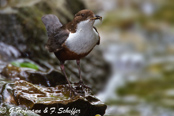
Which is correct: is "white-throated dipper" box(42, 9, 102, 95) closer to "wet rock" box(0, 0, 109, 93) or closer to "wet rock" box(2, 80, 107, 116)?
"wet rock" box(2, 80, 107, 116)

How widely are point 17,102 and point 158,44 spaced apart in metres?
6.70

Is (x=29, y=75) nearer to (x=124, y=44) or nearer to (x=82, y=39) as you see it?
(x=82, y=39)

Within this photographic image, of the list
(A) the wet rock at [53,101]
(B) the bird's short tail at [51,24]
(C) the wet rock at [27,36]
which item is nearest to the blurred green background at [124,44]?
(C) the wet rock at [27,36]

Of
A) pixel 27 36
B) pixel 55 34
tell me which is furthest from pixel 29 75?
pixel 27 36

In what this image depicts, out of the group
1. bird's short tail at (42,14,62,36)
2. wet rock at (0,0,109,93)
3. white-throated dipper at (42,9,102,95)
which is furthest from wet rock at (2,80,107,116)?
wet rock at (0,0,109,93)

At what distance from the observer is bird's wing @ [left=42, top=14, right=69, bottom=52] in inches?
131

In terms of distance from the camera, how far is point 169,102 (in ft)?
21.0

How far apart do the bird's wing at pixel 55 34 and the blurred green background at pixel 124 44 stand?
0.50 meters

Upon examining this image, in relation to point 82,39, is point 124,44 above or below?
above

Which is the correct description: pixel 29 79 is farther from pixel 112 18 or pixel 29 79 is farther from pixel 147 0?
pixel 147 0

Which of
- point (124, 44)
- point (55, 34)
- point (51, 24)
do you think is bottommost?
point (55, 34)

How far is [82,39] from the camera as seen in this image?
10.4 ft

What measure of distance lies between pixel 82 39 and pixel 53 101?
75 cm

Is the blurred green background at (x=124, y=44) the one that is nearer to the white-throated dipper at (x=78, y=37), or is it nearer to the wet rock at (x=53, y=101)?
the white-throated dipper at (x=78, y=37)
